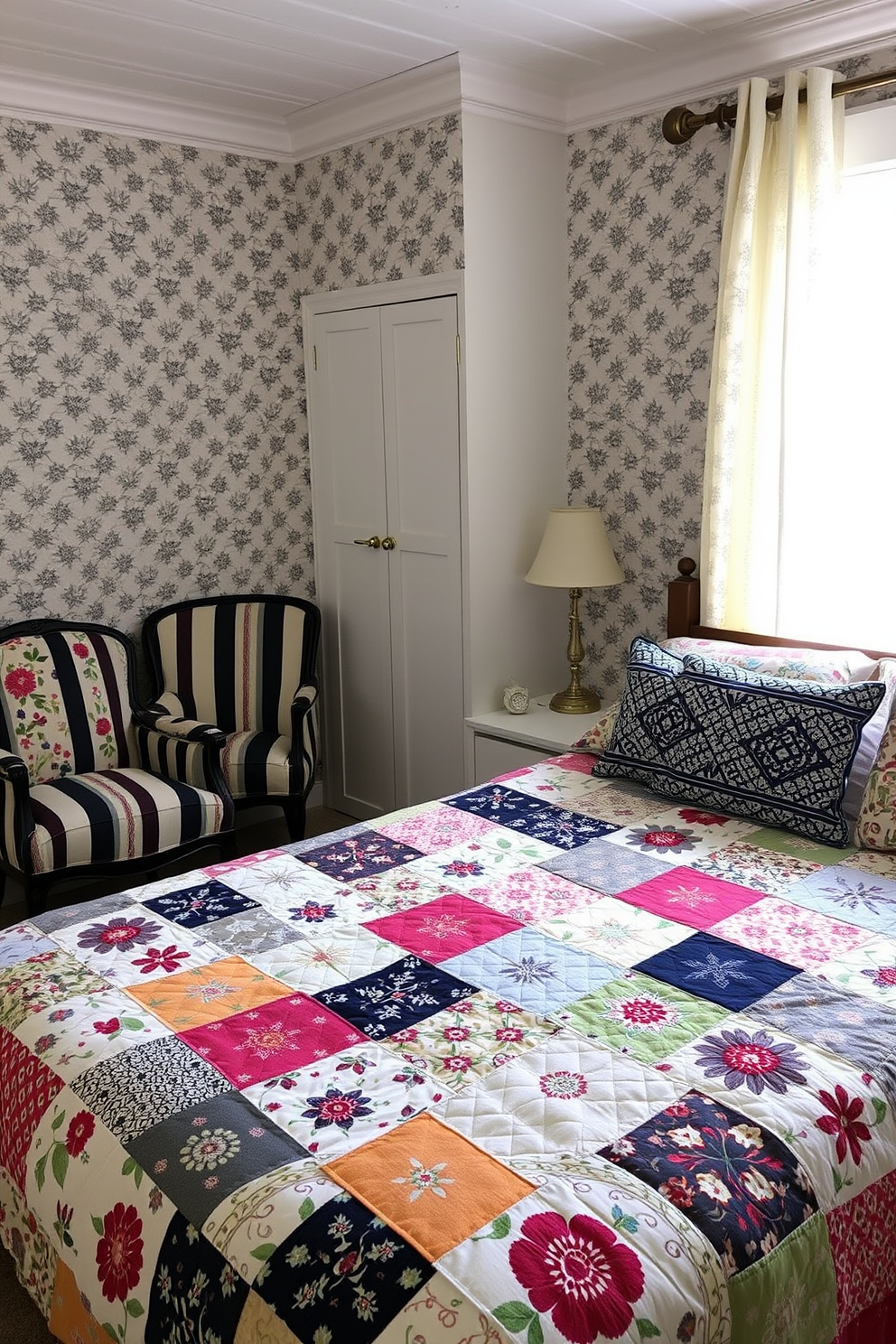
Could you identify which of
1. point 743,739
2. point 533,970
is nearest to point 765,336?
point 743,739

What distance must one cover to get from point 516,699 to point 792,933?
182cm

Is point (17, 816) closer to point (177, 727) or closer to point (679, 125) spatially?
point (177, 727)

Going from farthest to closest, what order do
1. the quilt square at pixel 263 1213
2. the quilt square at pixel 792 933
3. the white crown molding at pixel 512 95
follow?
the white crown molding at pixel 512 95 < the quilt square at pixel 792 933 < the quilt square at pixel 263 1213

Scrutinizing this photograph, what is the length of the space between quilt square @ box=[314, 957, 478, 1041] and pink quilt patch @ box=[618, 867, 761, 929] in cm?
47

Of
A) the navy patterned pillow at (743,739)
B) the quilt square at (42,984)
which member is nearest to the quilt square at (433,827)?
the navy patterned pillow at (743,739)

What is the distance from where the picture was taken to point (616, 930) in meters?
2.13

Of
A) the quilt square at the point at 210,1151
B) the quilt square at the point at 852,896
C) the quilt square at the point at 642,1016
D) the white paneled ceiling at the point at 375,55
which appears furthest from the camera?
the white paneled ceiling at the point at 375,55

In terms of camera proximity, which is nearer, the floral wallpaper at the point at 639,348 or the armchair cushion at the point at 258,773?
the floral wallpaper at the point at 639,348

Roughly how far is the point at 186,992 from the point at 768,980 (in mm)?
996

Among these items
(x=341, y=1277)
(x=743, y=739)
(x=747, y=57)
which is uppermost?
(x=747, y=57)

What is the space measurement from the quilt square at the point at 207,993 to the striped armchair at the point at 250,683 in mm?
1774

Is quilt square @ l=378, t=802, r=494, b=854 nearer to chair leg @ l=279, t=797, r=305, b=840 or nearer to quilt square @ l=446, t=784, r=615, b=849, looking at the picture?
quilt square @ l=446, t=784, r=615, b=849

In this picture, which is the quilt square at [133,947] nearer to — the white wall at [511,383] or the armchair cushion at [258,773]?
the armchair cushion at [258,773]

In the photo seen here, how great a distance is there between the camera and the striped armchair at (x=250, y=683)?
3.80 meters
